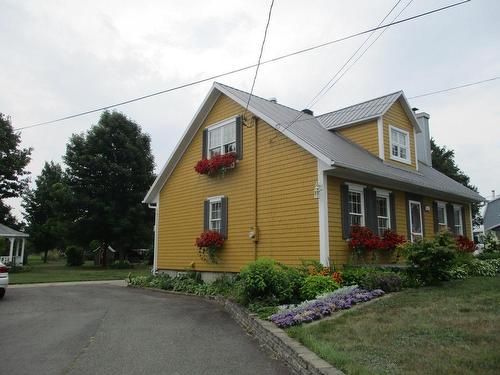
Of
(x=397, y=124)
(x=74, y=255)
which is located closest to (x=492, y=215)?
(x=397, y=124)

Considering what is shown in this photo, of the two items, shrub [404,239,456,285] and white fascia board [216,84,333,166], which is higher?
white fascia board [216,84,333,166]

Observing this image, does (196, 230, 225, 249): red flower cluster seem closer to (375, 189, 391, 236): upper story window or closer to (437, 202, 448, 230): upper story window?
(375, 189, 391, 236): upper story window

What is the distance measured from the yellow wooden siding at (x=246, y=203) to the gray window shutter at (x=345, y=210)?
95 cm

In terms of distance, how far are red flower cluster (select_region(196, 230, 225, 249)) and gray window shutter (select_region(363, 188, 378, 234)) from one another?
479 centimetres

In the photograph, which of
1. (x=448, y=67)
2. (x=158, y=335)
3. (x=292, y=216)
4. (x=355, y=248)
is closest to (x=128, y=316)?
(x=158, y=335)

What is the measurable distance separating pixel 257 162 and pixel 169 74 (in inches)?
152

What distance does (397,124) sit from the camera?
15773 mm

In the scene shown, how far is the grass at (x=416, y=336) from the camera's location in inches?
177

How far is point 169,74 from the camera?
1198 cm

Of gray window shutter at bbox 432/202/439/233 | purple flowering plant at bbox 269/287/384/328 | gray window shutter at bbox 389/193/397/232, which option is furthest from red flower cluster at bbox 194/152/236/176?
gray window shutter at bbox 432/202/439/233

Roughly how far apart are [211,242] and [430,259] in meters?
6.94

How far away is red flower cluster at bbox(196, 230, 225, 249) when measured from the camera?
14.0 meters

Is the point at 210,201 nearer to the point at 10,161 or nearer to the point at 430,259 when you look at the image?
the point at 430,259

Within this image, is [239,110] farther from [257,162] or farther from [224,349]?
[224,349]
